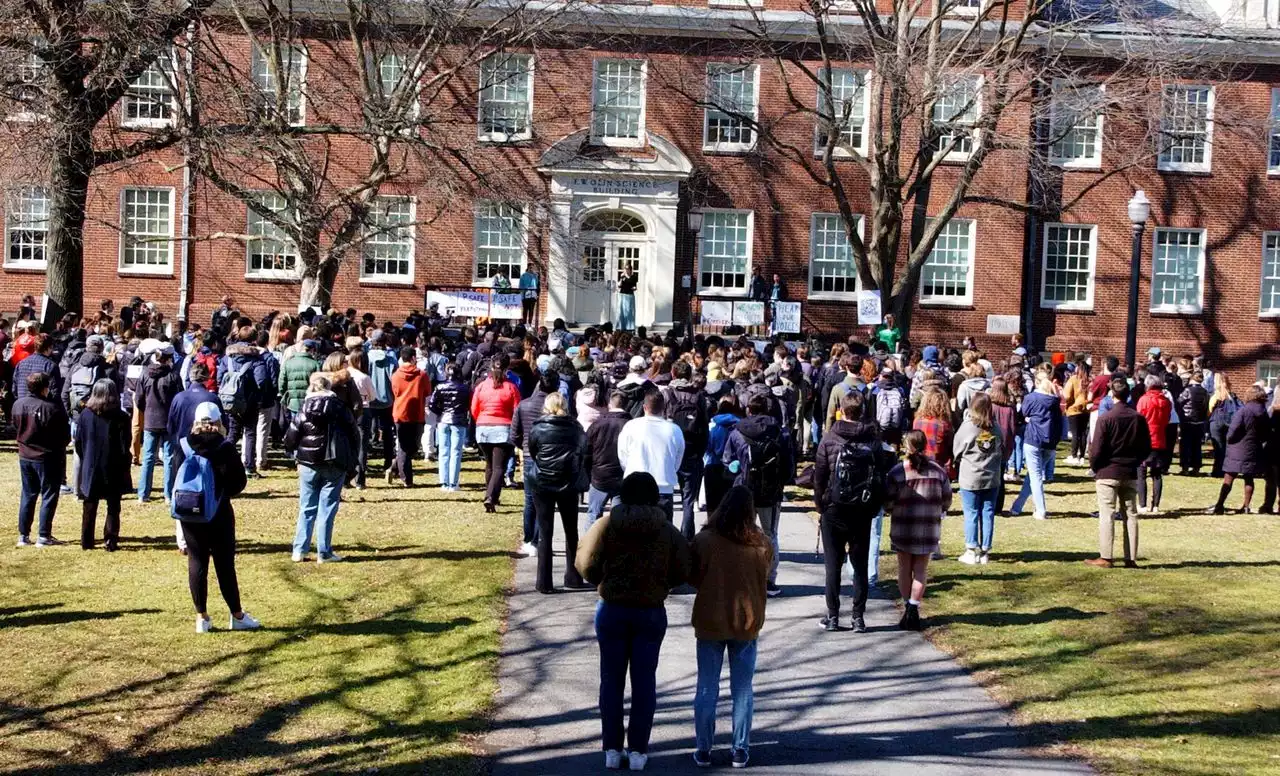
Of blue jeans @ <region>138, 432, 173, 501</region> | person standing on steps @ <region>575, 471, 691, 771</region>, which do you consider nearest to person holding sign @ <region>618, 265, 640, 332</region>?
blue jeans @ <region>138, 432, 173, 501</region>

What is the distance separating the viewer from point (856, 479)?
11.5 m

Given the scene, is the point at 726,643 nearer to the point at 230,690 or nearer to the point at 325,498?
the point at 230,690

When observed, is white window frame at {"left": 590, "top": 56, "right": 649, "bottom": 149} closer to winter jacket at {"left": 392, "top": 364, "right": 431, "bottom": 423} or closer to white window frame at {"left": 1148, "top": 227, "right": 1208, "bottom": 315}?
white window frame at {"left": 1148, "top": 227, "right": 1208, "bottom": 315}

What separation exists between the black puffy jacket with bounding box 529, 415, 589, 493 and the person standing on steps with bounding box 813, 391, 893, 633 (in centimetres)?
205

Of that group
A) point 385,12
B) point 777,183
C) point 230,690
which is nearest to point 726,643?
point 230,690

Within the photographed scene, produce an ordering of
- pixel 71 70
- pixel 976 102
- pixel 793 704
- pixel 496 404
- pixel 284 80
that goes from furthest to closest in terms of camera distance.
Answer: pixel 976 102 → pixel 284 80 → pixel 71 70 → pixel 496 404 → pixel 793 704

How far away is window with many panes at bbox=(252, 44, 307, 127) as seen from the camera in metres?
26.1

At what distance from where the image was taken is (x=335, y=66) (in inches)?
1304

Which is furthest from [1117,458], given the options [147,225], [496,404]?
[147,225]

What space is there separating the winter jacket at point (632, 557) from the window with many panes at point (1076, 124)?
22.1 meters

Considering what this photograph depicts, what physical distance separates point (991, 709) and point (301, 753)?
4423mm

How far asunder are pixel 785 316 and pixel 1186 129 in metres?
9.50

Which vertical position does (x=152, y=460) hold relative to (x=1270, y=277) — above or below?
below

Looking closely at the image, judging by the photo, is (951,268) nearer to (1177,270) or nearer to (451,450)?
(1177,270)
